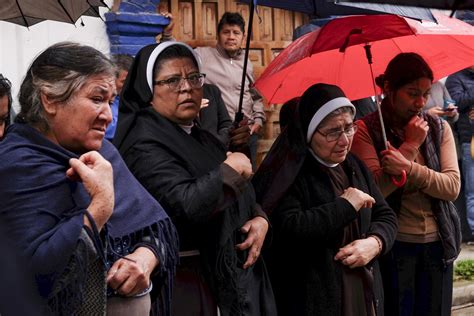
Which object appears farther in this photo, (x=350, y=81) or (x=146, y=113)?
(x=350, y=81)

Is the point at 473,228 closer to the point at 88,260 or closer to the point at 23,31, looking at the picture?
the point at 23,31

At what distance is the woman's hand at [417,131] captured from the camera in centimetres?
464

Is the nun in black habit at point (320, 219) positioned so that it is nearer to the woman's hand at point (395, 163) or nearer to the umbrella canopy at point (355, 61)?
the woman's hand at point (395, 163)

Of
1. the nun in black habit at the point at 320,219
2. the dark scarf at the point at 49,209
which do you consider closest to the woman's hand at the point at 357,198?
the nun in black habit at the point at 320,219

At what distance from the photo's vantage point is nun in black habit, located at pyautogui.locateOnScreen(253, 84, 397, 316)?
4.13m

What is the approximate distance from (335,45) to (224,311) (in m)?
1.59

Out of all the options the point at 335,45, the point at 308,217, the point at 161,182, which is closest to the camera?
the point at 161,182

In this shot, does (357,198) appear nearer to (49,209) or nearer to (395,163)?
(395,163)

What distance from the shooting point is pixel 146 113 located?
3758 mm

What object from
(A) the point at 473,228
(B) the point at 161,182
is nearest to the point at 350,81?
(B) the point at 161,182

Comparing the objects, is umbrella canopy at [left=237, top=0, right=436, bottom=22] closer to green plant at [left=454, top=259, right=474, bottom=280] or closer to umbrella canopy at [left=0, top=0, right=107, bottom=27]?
umbrella canopy at [left=0, top=0, right=107, bottom=27]

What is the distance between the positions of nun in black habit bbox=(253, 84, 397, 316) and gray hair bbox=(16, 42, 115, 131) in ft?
Answer: 4.46

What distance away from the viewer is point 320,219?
4.09m

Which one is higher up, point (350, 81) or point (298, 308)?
point (350, 81)
